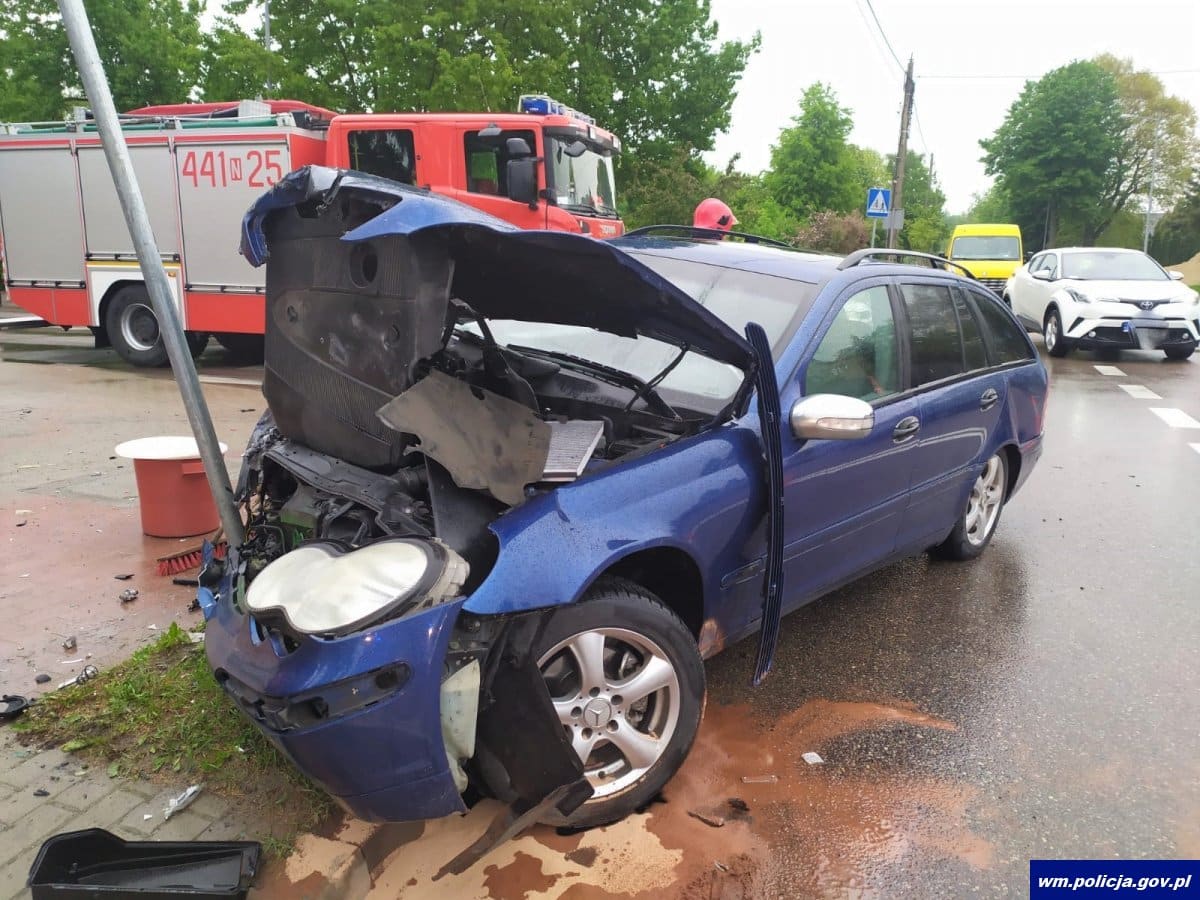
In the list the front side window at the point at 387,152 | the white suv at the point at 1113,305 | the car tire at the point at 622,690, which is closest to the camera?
the car tire at the point at 622,690

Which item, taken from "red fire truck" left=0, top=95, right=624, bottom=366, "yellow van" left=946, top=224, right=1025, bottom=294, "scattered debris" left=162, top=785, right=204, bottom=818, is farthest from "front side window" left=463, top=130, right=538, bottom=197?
"yellow van" left=946, top=224, right=1025, bottom=294

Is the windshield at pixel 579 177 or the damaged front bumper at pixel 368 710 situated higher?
the windshield at pixel 579 177

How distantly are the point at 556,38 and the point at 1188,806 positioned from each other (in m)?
21.2

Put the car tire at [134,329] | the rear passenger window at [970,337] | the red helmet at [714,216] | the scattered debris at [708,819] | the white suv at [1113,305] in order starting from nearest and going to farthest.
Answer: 1. the scattered debris at [708,819]
2. the rear passenger window at [970,337]
3. the red helmet at [714,216]
4. the car tire at [134,329]
5. the white suv at [1113,305]

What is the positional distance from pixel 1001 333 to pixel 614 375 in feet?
8.53

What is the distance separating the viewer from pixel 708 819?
9.00ft

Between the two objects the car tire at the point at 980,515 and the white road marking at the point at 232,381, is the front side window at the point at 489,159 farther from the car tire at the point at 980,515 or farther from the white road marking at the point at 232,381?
the car tire at the point at 980,515

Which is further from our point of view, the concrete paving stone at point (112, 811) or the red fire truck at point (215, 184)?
the red fire truck at point (215, 184)

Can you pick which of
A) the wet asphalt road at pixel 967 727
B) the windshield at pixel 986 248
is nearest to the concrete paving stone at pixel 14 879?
the wet asphalt road at pixel 967 727

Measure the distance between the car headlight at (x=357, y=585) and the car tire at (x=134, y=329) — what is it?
31.8 ft

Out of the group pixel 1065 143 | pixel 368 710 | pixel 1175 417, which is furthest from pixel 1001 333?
pixel 1065 143

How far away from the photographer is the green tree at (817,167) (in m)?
36.8

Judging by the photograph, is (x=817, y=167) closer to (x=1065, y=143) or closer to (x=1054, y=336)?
(x=1065, y=143)

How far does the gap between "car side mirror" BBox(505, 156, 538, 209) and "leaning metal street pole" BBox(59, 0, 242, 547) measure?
6.01 metres
